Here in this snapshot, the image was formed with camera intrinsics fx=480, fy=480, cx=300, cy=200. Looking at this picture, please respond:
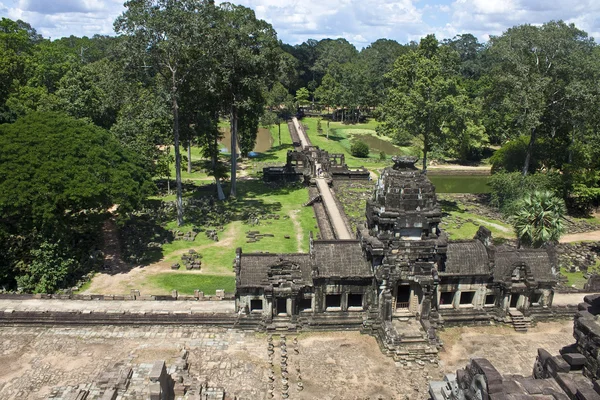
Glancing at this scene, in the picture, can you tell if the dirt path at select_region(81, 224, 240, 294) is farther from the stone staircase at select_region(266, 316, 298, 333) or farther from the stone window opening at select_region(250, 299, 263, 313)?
the stone staircase at select_region(266, 316, 298, 333)

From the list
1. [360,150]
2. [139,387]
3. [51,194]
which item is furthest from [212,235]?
[360,150]

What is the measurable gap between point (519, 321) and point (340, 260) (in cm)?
1299

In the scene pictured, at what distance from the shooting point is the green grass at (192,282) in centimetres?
3788

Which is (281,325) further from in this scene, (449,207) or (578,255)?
(449,207)

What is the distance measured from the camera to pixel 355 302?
32781 millimetres

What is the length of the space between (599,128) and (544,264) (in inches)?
1099

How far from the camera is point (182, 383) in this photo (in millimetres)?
25891

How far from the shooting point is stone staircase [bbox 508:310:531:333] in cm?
3275

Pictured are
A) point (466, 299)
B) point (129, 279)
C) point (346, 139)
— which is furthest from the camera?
point (346, 139)

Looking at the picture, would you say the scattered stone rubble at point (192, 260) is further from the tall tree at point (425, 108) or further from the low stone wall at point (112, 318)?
the tall tree at point (425, 108)

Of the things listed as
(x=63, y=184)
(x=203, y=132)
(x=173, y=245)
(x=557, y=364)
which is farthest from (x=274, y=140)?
(x=557, y=364)

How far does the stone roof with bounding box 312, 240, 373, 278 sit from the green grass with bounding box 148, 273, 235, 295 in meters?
8.83

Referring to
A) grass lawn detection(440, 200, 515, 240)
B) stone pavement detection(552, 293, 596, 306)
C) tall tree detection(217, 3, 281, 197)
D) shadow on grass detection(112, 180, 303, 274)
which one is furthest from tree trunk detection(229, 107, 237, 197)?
stone pavement detection(552, 293, 596, 306)

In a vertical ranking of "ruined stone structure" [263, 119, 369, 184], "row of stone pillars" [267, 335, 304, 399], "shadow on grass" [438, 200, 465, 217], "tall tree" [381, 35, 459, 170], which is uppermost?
"tall tree" [381, 35, 459, 170]
